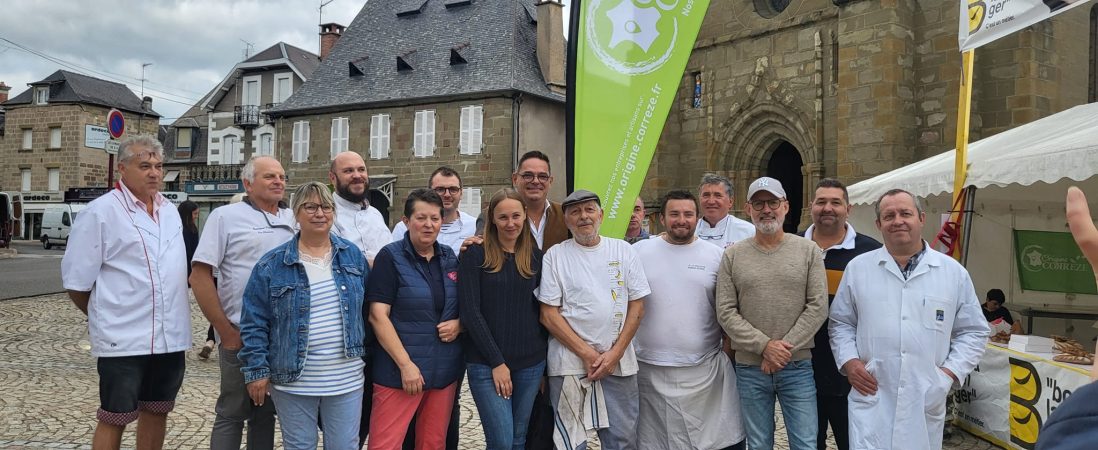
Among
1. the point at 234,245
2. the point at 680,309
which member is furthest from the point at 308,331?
the point at 680,309

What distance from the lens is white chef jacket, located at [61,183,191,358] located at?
3645 millimetres

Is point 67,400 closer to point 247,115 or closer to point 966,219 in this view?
point 966,219

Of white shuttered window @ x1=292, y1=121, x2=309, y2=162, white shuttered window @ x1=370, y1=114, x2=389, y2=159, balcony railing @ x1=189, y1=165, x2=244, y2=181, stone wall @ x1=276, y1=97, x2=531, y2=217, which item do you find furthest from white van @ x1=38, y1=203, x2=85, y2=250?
white shuttered window @ x1=370, y1=114, x2=389, y2=159

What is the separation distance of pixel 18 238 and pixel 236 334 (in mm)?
44785

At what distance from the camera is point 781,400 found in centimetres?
389

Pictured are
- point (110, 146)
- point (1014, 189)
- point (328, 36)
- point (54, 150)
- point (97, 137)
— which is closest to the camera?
point (1014, 189)

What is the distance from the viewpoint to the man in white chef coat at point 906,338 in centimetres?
343

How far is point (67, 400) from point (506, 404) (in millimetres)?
4506

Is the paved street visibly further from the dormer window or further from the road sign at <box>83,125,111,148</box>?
the dormer window

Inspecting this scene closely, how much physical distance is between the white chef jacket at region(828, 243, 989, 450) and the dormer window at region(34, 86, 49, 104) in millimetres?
48092

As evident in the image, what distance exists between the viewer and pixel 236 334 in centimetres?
383

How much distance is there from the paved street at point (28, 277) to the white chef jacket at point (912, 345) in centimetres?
1462

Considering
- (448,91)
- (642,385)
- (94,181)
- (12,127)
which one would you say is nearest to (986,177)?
(642,385)

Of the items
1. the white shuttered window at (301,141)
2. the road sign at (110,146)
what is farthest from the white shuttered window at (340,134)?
the road sign at (110,146)
